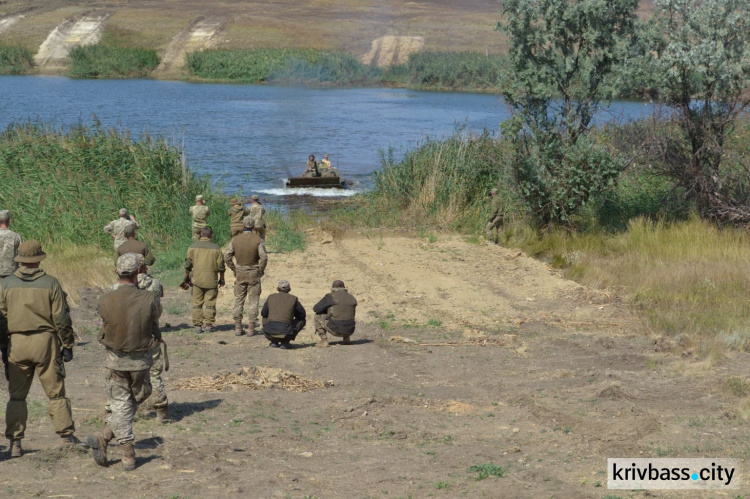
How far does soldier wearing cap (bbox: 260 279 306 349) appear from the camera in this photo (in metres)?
12.9

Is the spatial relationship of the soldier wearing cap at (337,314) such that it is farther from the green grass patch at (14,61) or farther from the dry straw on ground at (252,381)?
the green grass patch at (14,61)

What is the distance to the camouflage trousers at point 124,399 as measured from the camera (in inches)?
315

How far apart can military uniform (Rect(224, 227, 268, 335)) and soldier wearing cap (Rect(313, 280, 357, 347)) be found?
3.71ft

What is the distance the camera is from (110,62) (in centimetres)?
7806

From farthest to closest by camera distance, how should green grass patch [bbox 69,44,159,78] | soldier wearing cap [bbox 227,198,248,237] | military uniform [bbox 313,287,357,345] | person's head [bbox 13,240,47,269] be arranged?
1. green grass patch [bbox 69,44,159,78]
2. soldier wearing cap [bbox 227,198,248,237]
3. military uniform [bbox 313,287,357,345]
4. person's head [bbox 13,240,47,269]

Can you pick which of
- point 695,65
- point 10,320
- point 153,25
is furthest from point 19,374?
point 153,25

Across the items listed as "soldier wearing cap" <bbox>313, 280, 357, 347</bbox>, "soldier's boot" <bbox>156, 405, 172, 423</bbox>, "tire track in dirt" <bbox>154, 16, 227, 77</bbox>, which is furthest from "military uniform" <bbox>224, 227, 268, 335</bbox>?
"tire track in dirt" <bbox>154, 16, 227, 77</bbox>

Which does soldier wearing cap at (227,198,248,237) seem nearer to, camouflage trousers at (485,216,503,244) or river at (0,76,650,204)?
camouflage trousers at (485,216,503,244)

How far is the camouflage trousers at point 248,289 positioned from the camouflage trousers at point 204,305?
33cm

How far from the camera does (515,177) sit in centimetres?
2223

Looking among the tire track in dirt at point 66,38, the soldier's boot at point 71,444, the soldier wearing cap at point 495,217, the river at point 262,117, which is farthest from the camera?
the tire track in dirt at point 66,38

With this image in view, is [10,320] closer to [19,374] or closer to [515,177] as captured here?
[19,374]

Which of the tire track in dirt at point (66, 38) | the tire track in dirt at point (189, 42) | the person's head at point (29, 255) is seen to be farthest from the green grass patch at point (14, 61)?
the person's head at point (29, 255)

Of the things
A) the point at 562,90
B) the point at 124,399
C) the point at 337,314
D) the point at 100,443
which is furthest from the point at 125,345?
the point at 562,90
